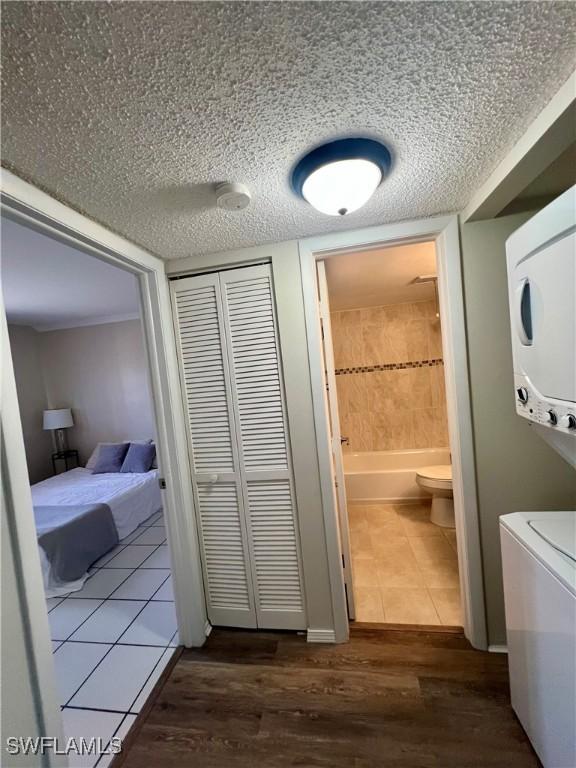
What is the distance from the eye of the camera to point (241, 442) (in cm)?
167

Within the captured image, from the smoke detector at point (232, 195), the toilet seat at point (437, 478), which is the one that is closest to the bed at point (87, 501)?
the toilet seat at point (437, 478)

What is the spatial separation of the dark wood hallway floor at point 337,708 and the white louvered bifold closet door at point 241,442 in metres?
0.24

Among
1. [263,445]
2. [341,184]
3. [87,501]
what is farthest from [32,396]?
[341,184]

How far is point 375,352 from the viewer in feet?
11.9

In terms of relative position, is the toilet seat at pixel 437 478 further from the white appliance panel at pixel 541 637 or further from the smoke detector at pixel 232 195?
the smoke detector at pixel 232 195

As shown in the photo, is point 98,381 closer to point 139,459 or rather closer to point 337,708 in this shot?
point 139,459

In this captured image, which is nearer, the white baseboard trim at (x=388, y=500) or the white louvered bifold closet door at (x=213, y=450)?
the white louvered bifold closet door at (x=213, y=450)

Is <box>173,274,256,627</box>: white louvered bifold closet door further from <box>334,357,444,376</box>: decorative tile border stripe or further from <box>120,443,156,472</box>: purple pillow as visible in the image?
<box>120,443,156,472</box>: purple pillow

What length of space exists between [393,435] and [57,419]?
14.4 ft

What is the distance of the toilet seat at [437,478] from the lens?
8.54ft

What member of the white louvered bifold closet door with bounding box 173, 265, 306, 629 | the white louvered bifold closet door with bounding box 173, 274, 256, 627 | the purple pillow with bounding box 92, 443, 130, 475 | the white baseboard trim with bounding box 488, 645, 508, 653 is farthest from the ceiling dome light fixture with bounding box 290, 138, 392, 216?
the purple pillow with bounding box 92, 443, 130, 475

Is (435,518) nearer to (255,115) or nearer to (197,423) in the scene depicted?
(197,423)

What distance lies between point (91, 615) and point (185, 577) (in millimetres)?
941

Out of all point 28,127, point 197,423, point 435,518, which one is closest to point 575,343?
point 28,127
